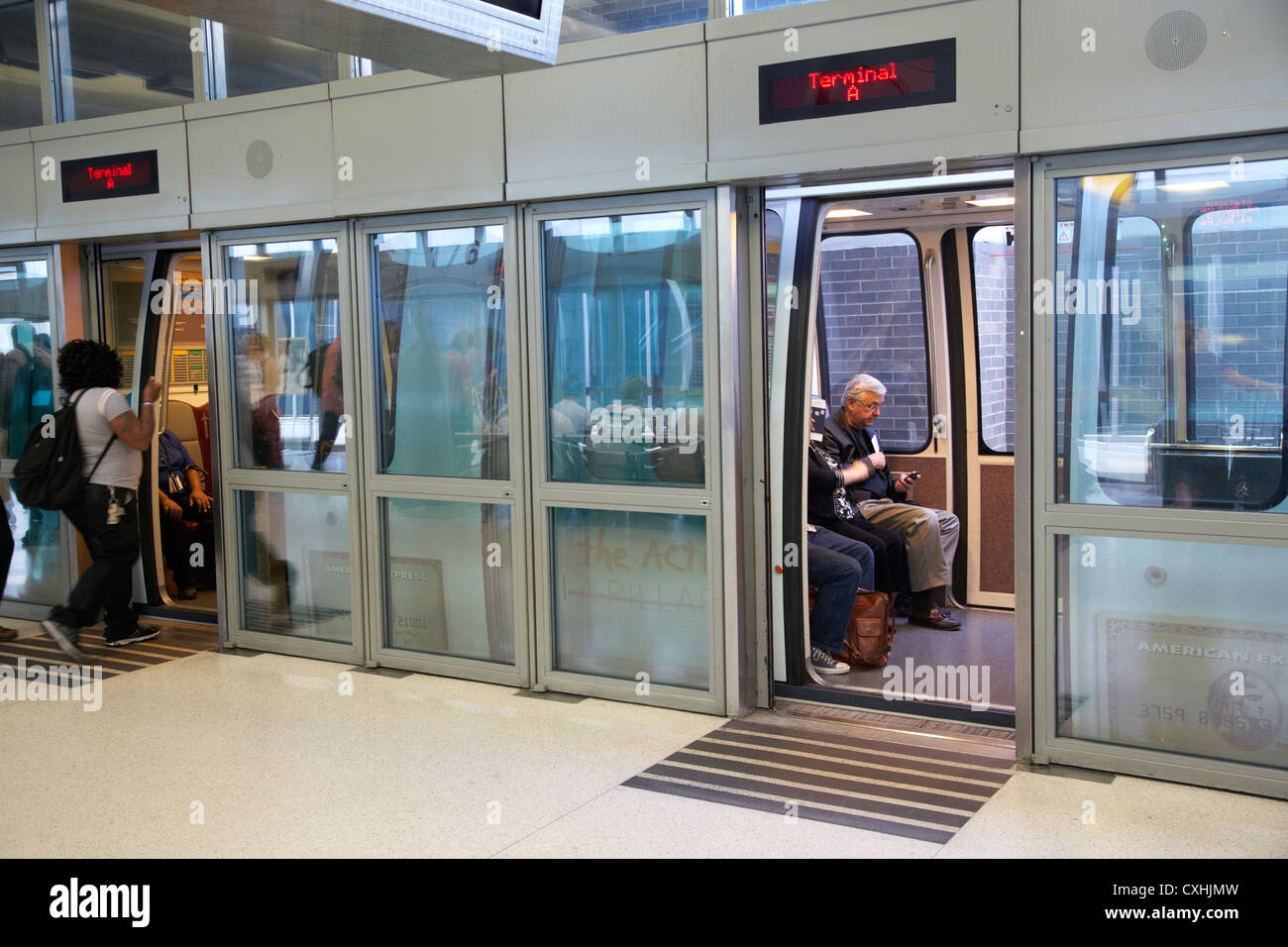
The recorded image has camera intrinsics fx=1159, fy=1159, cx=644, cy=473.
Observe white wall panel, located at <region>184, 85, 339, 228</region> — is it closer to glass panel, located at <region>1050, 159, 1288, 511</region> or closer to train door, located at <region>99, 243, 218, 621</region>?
train door, located at <region>99, 243, 218, 621</region>

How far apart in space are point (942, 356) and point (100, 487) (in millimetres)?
4770

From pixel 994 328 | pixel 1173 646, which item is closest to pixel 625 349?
pixel 1173 646

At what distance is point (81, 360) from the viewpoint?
6148 mm

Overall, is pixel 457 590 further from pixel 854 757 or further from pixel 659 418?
pixel 854 757

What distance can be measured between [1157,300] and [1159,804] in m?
1.68

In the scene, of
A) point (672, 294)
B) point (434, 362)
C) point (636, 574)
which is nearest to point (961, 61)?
point (672, 294)

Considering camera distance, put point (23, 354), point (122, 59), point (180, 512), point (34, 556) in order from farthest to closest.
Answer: point (180, 512), point (34, 556), point (23, 354), point (122, 59)

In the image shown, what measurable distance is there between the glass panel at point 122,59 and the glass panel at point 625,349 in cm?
262

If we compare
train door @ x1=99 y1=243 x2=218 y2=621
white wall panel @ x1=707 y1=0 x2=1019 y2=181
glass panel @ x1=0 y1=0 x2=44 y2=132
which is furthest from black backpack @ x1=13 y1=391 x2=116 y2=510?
white wall panel @ x1=707 y1=0 x2=1019 y2=181

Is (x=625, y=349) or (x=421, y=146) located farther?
(x=421, y=146)

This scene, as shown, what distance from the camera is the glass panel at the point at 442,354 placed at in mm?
5402

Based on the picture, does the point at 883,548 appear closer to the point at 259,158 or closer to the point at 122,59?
the point at 259,158

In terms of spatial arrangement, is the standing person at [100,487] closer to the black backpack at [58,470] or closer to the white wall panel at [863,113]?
the black backpack at [58,470]

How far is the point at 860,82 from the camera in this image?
14.0ft
